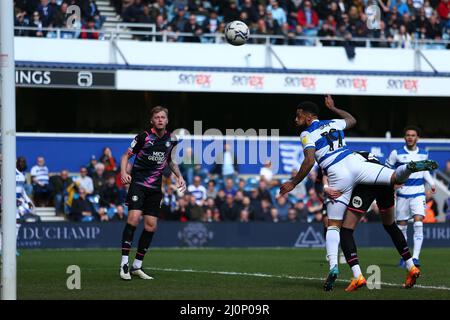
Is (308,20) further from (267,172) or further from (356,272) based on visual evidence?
(356,272)

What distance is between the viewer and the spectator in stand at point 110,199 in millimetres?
26641

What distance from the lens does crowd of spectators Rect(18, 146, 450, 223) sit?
26.7 m

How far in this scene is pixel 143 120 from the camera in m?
32.1

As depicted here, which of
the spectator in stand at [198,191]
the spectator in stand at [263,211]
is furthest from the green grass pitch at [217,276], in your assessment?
the spectator in stand at [198,191]

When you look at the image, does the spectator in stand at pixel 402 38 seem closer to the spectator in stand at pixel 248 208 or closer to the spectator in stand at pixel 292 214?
the spectator in stand at pixel 292 214

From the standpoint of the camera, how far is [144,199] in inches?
571

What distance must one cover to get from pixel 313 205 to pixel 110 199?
5727mm

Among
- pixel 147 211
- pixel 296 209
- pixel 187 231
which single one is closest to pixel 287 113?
pixel 296 209

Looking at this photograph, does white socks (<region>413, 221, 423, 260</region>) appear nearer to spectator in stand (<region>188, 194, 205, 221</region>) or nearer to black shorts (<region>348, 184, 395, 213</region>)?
black shorts (<region>348, 184, 395, 213</region>)

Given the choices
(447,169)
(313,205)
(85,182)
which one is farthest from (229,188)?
(447,169)

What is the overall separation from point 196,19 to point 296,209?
6879mm

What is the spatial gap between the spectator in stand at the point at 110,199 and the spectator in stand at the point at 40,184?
1.44 meters

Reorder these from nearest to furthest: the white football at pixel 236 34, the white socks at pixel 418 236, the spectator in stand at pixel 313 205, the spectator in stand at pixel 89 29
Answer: the white socks at pixel 418 236
the white football at pixel 236 34
the spectator in stand at pixel 313 205
the spectator in stand at pixel 89 29
